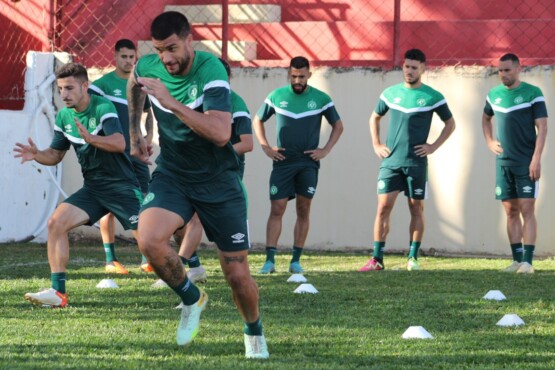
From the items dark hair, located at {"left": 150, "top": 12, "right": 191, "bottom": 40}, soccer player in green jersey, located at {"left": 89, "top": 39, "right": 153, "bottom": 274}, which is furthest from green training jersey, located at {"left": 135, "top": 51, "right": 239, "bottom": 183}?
soccer player in green jersey, located at {"left": 89, "top": 39, "right": 153, "bottom": 274}

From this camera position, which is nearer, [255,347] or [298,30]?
[255,347]

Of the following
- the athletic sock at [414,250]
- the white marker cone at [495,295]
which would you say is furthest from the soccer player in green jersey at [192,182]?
the athletic sock at [414,250]

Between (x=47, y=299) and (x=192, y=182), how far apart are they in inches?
96.9

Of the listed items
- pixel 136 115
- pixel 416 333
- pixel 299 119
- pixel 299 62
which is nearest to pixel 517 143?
pixel 299 119

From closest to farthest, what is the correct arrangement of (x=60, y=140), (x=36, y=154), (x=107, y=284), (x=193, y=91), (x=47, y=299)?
(x=193, y=91)
(x=47, y=299)
(x=36, y=154)
(x=60, y=140)
(x=107, y=284)

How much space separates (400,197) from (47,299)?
22.8 feet

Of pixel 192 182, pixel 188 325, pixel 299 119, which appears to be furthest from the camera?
pixel 299 119

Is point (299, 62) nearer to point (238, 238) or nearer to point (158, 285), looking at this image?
point (158, 285)

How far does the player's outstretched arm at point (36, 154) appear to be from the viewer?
8555 mm

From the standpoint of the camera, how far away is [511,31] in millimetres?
15633

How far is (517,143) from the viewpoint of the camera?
12.2 m

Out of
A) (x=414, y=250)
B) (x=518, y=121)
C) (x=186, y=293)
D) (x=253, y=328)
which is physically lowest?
(x=414, y=250)

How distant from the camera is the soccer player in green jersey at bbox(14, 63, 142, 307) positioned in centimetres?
892

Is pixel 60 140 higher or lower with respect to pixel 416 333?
higher
